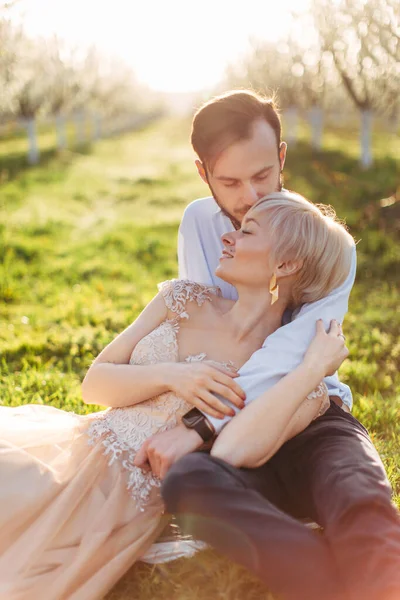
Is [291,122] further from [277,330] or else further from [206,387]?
[206,387]

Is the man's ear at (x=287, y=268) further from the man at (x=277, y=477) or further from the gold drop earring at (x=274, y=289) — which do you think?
the man at (x=277, y=477)

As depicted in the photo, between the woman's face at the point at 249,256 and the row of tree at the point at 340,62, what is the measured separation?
5.52 m

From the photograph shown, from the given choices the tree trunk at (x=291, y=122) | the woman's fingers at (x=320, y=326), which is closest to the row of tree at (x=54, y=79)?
the tree trunk at (x=291, y=122)

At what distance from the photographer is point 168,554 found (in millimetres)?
3033

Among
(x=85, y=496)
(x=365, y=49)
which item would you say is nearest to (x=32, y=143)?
(x=365, y=49)

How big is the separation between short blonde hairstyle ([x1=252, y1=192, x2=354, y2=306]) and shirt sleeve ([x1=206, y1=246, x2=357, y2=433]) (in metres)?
0.09

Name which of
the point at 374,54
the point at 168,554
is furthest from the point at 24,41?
the point at 168,554

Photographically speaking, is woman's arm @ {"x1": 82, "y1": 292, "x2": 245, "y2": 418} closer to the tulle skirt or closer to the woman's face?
the tulle skirt

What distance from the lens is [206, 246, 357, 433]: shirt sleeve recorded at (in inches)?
118

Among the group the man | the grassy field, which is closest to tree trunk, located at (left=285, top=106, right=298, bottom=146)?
the grassy field

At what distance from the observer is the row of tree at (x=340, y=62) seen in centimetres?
1369

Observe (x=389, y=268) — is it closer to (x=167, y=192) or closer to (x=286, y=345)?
(x=286, y=345)

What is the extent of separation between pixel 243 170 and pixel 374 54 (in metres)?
15.8

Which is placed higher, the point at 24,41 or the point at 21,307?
the point at 24,41
